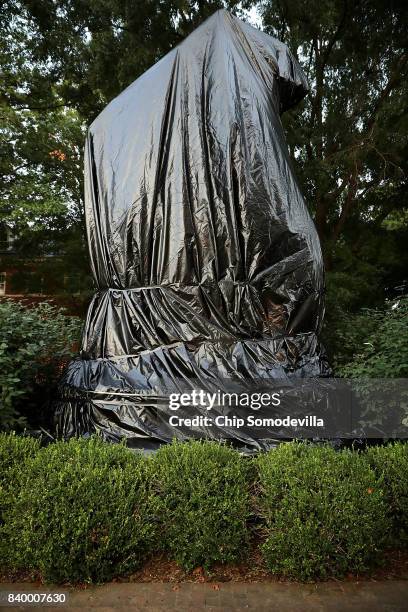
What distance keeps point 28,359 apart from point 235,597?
3199 millimetres

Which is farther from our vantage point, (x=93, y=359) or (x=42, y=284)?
(x=42, y=284)

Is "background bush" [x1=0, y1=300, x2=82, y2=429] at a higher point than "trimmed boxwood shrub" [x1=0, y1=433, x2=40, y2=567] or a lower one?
higher

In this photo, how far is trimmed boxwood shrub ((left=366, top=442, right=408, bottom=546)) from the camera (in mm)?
2955

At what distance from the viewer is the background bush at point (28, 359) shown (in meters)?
4.06

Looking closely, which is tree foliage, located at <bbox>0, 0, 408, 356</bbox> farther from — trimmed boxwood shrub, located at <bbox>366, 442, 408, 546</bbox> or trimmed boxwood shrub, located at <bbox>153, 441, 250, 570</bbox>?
trimmed boxwood shrub, located at <bbox>153, 441, 250, 570</bbox>

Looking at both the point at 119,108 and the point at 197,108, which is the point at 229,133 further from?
the point at 119,108

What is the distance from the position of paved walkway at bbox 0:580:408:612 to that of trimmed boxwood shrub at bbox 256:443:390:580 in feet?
0.33

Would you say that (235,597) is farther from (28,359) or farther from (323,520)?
(28,359)

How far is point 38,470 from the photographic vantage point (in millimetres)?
2855

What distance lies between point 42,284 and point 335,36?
11.4 metres

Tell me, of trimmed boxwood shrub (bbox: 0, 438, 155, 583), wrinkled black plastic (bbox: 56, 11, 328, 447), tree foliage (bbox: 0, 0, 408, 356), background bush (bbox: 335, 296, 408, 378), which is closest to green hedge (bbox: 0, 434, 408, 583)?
trimmed boxwood shrub (bbox: 0, 438, 155, 583)

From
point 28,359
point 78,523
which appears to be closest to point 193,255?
point 28,359

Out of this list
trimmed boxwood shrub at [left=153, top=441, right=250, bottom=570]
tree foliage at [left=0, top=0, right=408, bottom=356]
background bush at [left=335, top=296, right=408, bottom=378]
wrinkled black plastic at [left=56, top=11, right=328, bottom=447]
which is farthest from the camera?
tree foliage at [left=0, top=0, right=408, bottom=356]

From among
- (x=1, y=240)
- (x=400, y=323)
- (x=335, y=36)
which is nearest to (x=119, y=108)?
(x=400, y=323)
